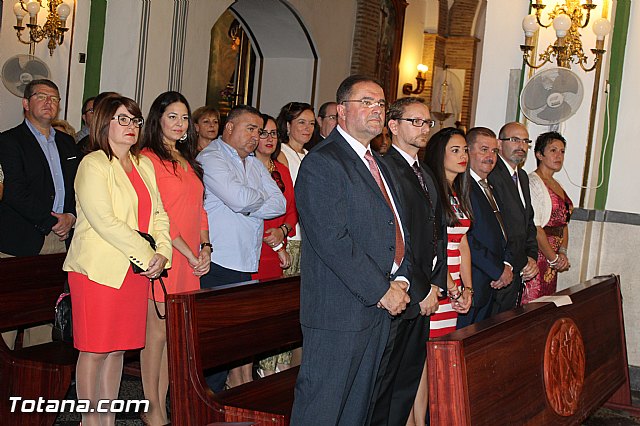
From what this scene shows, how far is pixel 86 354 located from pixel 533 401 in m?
1.82

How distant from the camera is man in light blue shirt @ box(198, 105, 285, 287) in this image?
4.59 m

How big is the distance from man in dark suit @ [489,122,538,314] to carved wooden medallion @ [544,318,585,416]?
136 cm

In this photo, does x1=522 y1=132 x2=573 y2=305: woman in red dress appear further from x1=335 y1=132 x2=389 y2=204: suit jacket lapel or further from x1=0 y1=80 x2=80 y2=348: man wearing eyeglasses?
x1=0 y1=80 x2=80 y2=348: man wearing eyeglasses

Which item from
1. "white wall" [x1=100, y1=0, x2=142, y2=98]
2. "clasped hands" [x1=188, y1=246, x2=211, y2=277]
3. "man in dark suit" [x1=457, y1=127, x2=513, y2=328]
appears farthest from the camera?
"white wall" [x1=100, y1=0, x2=142, y2=98]

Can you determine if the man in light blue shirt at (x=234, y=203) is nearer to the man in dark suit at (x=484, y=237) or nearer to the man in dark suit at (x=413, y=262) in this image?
the man in dark suit at (x=413, y=262)

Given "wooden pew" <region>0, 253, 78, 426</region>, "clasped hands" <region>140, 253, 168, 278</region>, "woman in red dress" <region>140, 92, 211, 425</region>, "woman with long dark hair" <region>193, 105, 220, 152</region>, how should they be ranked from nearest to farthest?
"clasped hands" <region>140, 253, 168, 278</region>, "wooden pew" <region>0, 253, 78, 426</region>, "woman in red dress" <region>140, 92, 211, 425</region>, "woman with long dark hair" <region>193, 105, 220, 152</region>

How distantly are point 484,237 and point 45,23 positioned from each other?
4542mm

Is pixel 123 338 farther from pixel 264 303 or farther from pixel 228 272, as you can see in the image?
pixel 228 272

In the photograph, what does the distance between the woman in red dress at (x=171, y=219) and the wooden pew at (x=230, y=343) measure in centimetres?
54

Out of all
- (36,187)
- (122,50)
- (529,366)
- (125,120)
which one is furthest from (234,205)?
(122,50)

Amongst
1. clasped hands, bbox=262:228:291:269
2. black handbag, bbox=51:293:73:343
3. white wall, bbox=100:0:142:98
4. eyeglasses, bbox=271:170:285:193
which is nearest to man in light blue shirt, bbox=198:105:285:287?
clasped hands, bbox=262:228:291:269

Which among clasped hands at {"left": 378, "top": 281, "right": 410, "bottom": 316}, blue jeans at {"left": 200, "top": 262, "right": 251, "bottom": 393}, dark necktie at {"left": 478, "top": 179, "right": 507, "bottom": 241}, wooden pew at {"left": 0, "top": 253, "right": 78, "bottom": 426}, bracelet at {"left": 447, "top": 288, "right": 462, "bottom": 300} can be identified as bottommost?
wooden pew at {"left": 0, "top": 253, "right": 78, "bottom": 426}

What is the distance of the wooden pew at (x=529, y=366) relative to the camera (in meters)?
2.68

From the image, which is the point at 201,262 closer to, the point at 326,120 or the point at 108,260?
the point at 108,260
